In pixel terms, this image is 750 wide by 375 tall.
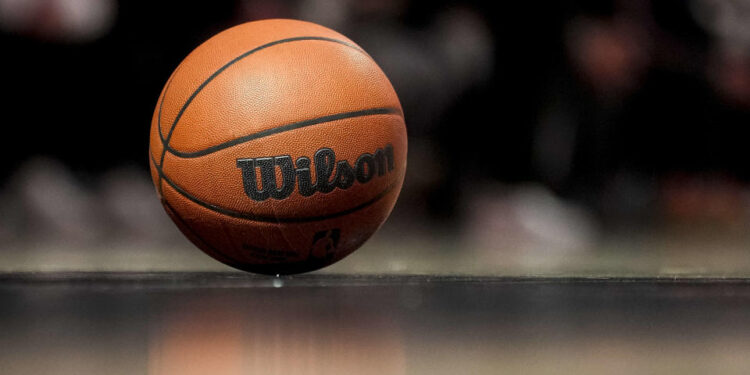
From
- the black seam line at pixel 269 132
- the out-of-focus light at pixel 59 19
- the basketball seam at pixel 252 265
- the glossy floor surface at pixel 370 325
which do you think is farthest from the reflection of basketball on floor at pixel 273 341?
the out-of-focus light at pixel 59 19

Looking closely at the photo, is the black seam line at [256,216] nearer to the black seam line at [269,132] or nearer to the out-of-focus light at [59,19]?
the black seam line at [269,132]

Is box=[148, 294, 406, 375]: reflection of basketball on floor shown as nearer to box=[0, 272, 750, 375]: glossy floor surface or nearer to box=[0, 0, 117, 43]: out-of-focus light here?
box=[0, 272, 750, 375]: glossy floor surface

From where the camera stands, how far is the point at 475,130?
7.55 ft

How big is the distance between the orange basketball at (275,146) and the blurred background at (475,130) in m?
0.61

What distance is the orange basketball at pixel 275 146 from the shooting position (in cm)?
145

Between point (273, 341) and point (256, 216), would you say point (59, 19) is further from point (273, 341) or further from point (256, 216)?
point (273, 341)

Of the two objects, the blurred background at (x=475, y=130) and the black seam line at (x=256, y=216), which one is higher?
the blurred background at (x=475, y=130)

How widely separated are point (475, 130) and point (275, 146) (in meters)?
0.98

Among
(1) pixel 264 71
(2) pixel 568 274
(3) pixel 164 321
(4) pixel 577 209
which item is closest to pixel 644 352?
(3) pixel 164 321

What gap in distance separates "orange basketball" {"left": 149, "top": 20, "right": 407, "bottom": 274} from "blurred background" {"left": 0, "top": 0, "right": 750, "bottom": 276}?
606 millimetres

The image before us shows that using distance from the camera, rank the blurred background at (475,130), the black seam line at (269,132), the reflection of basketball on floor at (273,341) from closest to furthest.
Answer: the reflection of basketball on floor at (273,341) → the black seam line at (269,132) → the blurred background at (475,130)

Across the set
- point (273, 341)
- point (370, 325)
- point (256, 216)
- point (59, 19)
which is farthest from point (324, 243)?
point (59, 19)

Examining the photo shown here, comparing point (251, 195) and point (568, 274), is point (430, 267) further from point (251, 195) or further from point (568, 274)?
point (251, 195)

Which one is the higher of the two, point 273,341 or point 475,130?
point 475,130
